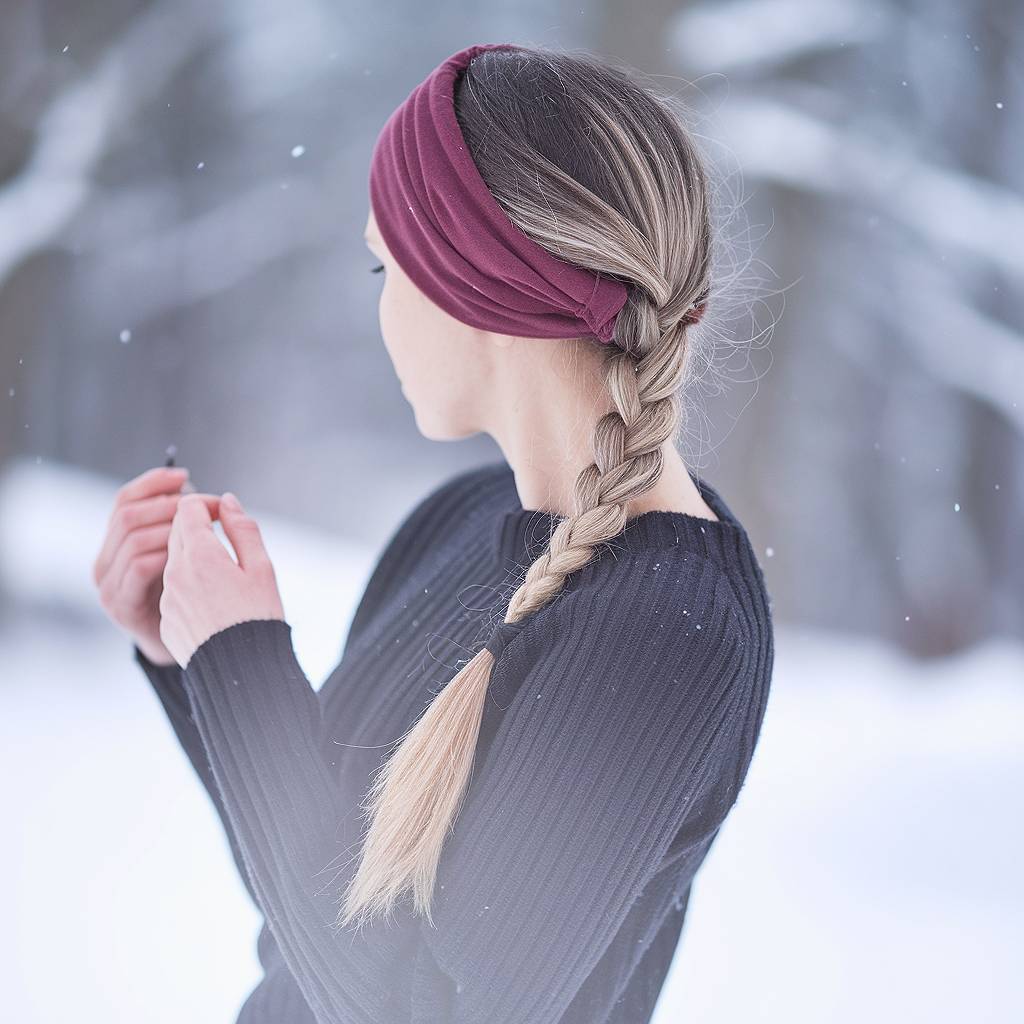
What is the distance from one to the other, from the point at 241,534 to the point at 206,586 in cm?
5

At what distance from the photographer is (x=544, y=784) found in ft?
1.85

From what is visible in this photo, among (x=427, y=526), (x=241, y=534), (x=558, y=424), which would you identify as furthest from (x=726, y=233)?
(x=241, y=534)

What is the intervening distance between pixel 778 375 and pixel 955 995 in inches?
36.8

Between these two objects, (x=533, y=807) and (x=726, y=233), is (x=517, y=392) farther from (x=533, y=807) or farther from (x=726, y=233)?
(x=726, y=233)

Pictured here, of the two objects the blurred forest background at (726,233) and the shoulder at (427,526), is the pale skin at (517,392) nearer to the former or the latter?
the shoulder at (427,526)

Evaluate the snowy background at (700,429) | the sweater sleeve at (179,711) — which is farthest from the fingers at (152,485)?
the snowy background at (700,429)

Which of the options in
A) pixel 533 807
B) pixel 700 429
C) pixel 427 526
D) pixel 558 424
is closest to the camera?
pixel 533 807

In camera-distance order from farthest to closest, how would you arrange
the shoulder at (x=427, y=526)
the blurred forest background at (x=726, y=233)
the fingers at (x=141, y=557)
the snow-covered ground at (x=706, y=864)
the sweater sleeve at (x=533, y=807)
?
the blurred forest background at (x=726, y=233) < the snow-covered ground at (x=706, y=864) < the shoulder at (x=427, y=526) < the fingers at (x=141, y=557) < the sweater sleeve at (x=533, y=807)

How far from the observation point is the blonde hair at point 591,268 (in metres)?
0.58

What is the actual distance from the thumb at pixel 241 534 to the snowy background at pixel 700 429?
0.66 m

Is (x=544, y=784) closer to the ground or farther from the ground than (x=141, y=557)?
closer to the ground

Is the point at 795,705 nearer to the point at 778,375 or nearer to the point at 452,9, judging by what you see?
the point at 778,375

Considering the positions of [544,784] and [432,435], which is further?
[432,435]

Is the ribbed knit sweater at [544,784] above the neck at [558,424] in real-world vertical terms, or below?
below
